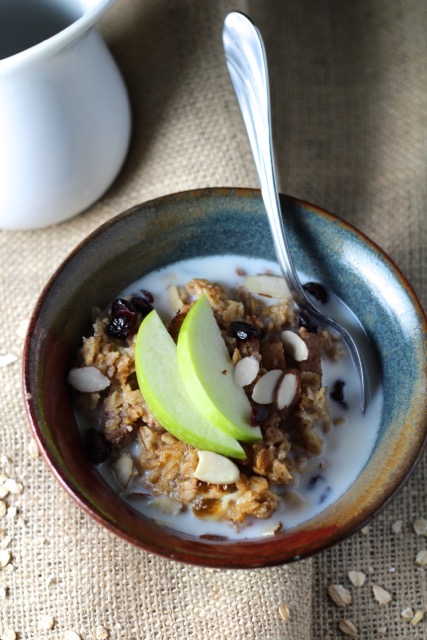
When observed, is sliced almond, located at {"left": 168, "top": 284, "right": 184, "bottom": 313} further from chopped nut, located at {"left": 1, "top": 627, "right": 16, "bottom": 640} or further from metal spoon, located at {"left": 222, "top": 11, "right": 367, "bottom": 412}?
chopped nut, located at {"left": 1, "top": 627, "right": 16, "bottom": 640}

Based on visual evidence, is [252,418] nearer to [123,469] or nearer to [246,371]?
[246,371]

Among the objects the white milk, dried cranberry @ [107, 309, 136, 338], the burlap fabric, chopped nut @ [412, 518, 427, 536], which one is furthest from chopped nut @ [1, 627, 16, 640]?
chopped nut @ [412, 518, 427, 536]

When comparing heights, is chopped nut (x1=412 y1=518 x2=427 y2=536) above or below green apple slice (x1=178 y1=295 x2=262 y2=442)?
below

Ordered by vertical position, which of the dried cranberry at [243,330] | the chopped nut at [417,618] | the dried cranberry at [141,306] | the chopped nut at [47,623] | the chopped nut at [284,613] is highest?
the dried cranberry at [141,306]

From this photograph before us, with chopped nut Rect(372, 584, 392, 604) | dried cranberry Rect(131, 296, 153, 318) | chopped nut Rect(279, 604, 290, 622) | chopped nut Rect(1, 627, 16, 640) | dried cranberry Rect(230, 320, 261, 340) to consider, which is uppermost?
dried cranberry Rect(131, 296, 153, 318)

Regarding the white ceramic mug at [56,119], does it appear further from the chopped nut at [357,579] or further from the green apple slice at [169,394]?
the chopped nut at [357,579]

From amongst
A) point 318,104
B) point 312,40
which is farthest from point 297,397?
point 312,40

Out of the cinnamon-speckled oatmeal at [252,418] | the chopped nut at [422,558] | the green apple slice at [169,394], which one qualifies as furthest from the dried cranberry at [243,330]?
the chopped nut at [422,558]
